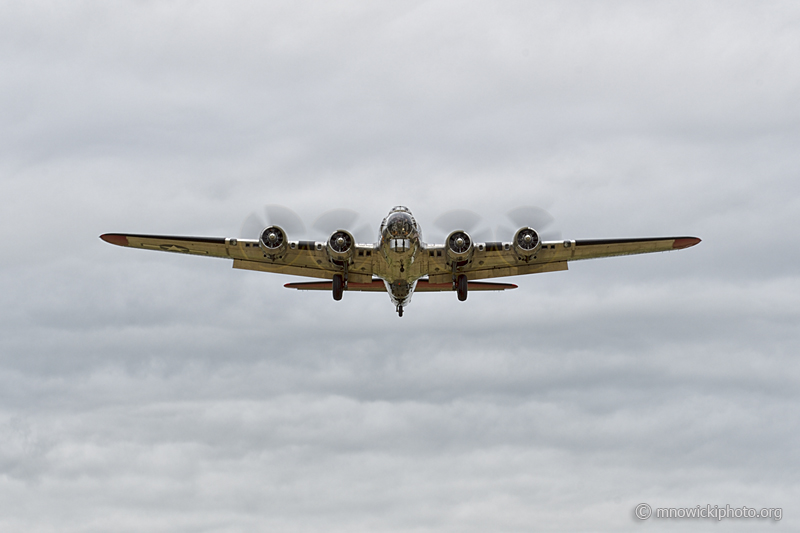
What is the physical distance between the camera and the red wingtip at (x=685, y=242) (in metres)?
47.4

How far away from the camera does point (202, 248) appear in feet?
153

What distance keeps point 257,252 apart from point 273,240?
8.36 feet

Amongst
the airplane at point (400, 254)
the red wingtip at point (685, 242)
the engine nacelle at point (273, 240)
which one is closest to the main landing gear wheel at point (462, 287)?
the airplane at point (400, 254)

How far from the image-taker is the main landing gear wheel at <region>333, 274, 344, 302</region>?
1754 inches

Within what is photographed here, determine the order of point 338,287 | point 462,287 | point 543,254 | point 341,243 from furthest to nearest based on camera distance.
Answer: point 543,254
point 462,287
point 338,287
point 341,243

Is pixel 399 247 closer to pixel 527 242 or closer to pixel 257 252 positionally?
pixel 527 242

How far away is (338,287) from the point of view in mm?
44938

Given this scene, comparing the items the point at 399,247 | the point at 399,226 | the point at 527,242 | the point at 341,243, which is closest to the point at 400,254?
the point at 399,247

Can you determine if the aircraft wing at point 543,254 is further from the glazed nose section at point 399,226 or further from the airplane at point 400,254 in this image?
the glazed nose section at point 399,226

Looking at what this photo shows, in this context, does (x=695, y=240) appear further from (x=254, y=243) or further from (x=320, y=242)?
(x=254, y=243)

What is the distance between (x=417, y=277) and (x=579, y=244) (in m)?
9.40

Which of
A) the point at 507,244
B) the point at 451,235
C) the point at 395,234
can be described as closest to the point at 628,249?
the point at 507,244

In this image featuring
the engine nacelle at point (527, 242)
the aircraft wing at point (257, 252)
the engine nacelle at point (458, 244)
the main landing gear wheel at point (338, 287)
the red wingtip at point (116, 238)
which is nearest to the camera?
the engine nacelle at point (458, 244)

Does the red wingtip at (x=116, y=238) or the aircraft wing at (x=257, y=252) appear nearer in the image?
the aircraft wing at (x=257, y=252)
